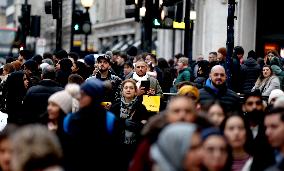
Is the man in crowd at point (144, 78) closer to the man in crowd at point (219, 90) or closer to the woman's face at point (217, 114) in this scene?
the man in crowd at point (219, 90)

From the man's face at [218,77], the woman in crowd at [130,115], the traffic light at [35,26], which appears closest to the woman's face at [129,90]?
the woman in crowd at [130,115]

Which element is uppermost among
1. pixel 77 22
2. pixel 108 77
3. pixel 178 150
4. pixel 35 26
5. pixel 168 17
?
pixel 168 17

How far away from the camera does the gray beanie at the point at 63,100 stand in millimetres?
10367

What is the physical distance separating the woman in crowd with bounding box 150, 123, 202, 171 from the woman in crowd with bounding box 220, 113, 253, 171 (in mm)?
2417

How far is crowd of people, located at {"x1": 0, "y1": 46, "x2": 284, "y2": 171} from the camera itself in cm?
671

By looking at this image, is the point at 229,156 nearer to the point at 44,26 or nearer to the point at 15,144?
the point at 15,144

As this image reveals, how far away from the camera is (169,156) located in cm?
674

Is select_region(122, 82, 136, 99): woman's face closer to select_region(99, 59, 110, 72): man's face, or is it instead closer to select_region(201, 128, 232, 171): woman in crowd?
select_region(99, 59, 110, 72): man's face

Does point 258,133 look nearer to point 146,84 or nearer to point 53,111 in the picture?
point 53,111

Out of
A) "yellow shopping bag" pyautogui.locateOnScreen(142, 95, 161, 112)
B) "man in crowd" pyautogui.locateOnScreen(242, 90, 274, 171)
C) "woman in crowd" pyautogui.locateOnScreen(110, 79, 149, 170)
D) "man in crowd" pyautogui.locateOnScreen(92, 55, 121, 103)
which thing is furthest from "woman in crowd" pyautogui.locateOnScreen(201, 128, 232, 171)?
"man in crowd" pyautogui.locateOnScreen(92, 55, 121, 103)

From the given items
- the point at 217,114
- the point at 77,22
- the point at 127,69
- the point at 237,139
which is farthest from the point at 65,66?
the point at 77,22

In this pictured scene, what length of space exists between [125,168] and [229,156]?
3.88m

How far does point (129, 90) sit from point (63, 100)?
4194 millimetres

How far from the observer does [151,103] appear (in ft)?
50.4
